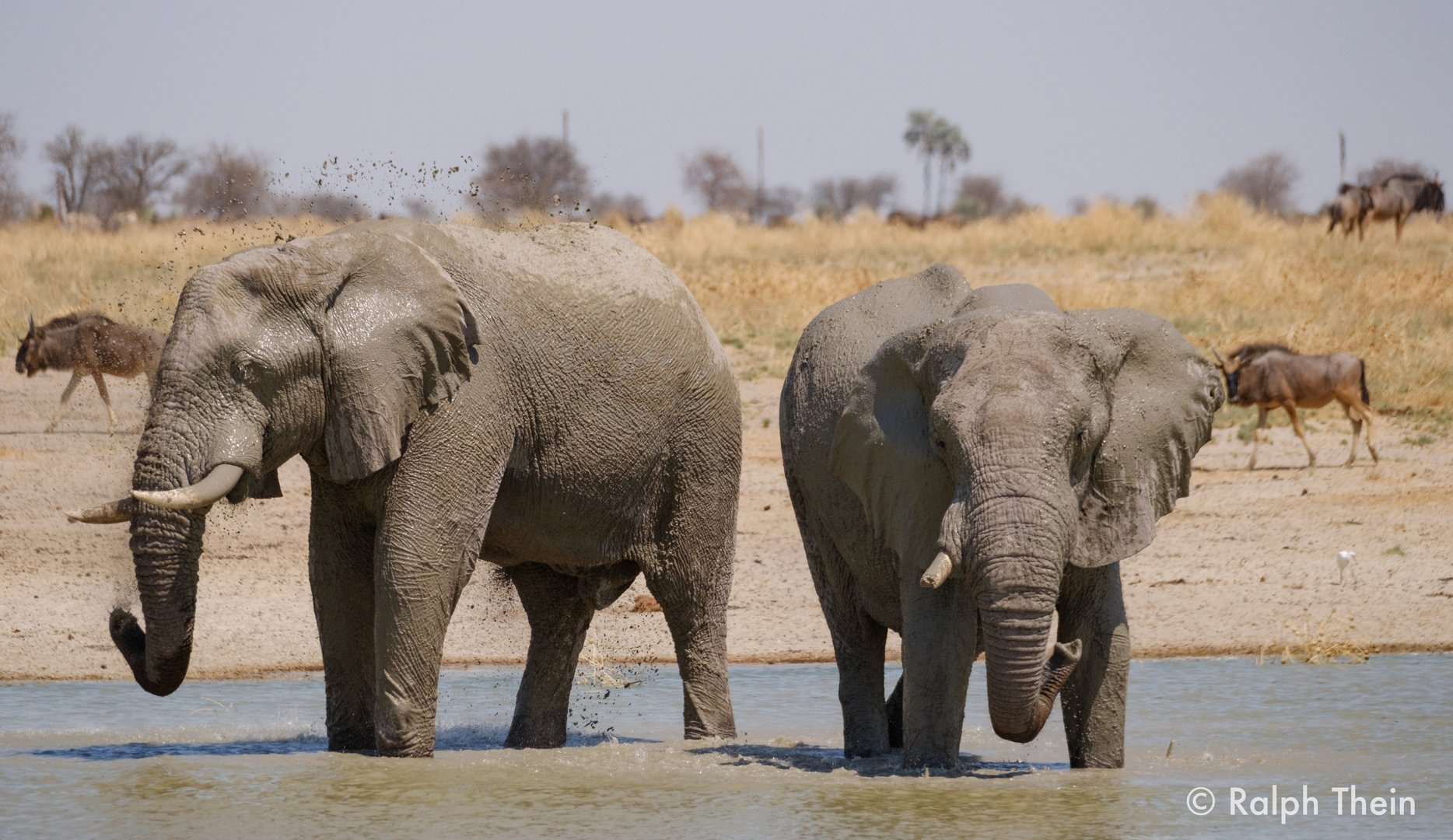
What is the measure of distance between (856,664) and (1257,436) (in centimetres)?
987

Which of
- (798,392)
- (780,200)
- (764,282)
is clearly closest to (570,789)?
(798,392)

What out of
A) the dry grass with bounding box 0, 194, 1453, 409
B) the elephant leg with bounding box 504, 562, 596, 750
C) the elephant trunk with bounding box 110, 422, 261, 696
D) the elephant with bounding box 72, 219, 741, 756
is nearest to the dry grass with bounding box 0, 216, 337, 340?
the dry grass with bounding box 0, 194, 1453, 409

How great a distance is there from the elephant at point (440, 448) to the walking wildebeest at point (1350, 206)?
955 inches

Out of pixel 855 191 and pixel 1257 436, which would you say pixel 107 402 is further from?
pixel 855 191

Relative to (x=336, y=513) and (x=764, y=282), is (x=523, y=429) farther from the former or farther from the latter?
(x=764, y=282)

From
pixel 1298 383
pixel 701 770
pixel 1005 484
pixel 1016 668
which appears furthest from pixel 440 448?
pixel 1298 383

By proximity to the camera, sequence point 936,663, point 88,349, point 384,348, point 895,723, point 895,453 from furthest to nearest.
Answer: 1. point 88,349
2. point 895,723
3. point 384,348
4. point 895,453
5. point 936,663

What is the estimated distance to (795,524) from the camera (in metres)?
14.5

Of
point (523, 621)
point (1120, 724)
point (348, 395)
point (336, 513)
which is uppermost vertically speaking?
point (348, 395)

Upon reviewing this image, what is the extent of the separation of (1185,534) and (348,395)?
8671 millimetres

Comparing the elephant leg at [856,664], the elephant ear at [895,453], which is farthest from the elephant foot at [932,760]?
the elephant leg at [856,664]

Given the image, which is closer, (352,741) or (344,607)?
(344,607)

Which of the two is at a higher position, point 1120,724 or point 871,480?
point 871,480

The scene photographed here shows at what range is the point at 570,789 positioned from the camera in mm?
7453
